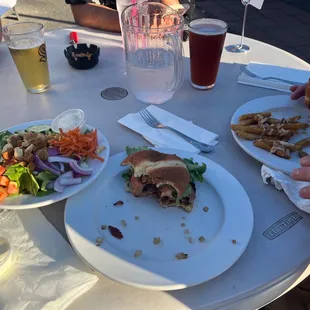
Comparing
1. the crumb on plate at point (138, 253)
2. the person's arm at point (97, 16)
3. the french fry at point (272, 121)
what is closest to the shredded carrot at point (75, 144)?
the crumb on plate at point (138, 253)

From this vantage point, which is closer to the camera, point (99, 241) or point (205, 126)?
point (99, 241)

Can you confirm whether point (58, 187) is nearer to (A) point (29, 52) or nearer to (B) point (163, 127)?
(B) point (163, 127)

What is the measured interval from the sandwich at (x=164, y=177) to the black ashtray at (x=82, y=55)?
62 centimetres

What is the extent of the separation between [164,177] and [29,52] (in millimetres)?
632

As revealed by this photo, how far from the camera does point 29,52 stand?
1.11 meters

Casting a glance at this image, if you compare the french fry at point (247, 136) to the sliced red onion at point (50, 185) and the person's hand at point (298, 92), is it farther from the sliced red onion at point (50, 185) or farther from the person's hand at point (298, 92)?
the sliced red onion at point (50, 185)

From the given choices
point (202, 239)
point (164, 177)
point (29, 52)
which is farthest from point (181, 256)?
point (29, 52)

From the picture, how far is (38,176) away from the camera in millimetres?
771

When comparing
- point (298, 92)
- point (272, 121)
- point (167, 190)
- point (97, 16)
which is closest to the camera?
point (167, 190)

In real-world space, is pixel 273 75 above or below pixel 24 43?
below

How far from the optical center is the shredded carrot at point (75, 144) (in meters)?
0.84

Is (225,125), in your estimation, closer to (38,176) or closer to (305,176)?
(305,176)

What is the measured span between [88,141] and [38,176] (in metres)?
0.15

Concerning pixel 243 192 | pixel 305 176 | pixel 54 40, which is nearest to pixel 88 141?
pixel 243 192
